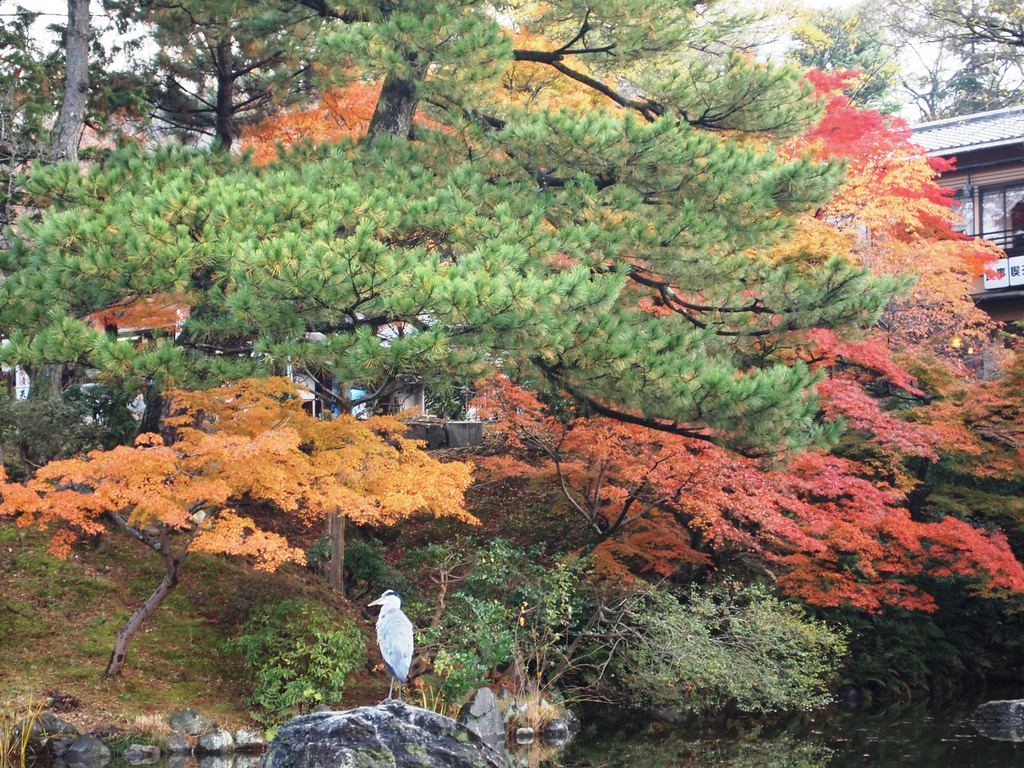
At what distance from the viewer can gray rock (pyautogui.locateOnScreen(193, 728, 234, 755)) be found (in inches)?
333

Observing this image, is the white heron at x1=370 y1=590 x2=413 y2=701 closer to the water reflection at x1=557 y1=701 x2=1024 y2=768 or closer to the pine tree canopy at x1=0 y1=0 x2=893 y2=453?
the pine tree canopy at x1=0 y1=0 x2=893 y2=453

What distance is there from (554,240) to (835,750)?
578cm

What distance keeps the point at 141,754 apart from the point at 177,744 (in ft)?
1.02

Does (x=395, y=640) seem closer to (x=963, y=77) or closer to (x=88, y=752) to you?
(x=88, y=752)

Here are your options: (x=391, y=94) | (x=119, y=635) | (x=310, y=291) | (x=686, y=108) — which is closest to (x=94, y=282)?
(x=310, y=291)

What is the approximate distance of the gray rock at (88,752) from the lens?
7957mm

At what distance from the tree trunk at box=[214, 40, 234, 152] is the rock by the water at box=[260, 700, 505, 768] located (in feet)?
27.2

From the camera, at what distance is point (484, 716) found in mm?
9602

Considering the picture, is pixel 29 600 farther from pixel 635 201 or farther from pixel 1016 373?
pixel 1016 373

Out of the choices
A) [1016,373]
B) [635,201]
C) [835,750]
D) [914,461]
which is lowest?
[835,750]

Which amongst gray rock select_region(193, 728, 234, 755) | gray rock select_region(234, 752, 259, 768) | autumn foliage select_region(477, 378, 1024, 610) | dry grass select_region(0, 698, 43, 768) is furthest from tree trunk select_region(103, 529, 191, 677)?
autumn foliage select_region(477, 378, 1024, 610)

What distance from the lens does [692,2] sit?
10016mm

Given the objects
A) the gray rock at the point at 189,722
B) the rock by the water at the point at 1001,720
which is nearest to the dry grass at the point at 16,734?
the gray rock at the point at 189,722

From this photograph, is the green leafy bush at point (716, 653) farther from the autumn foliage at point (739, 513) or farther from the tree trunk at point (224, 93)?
the tree trunk at point (224, 93)
